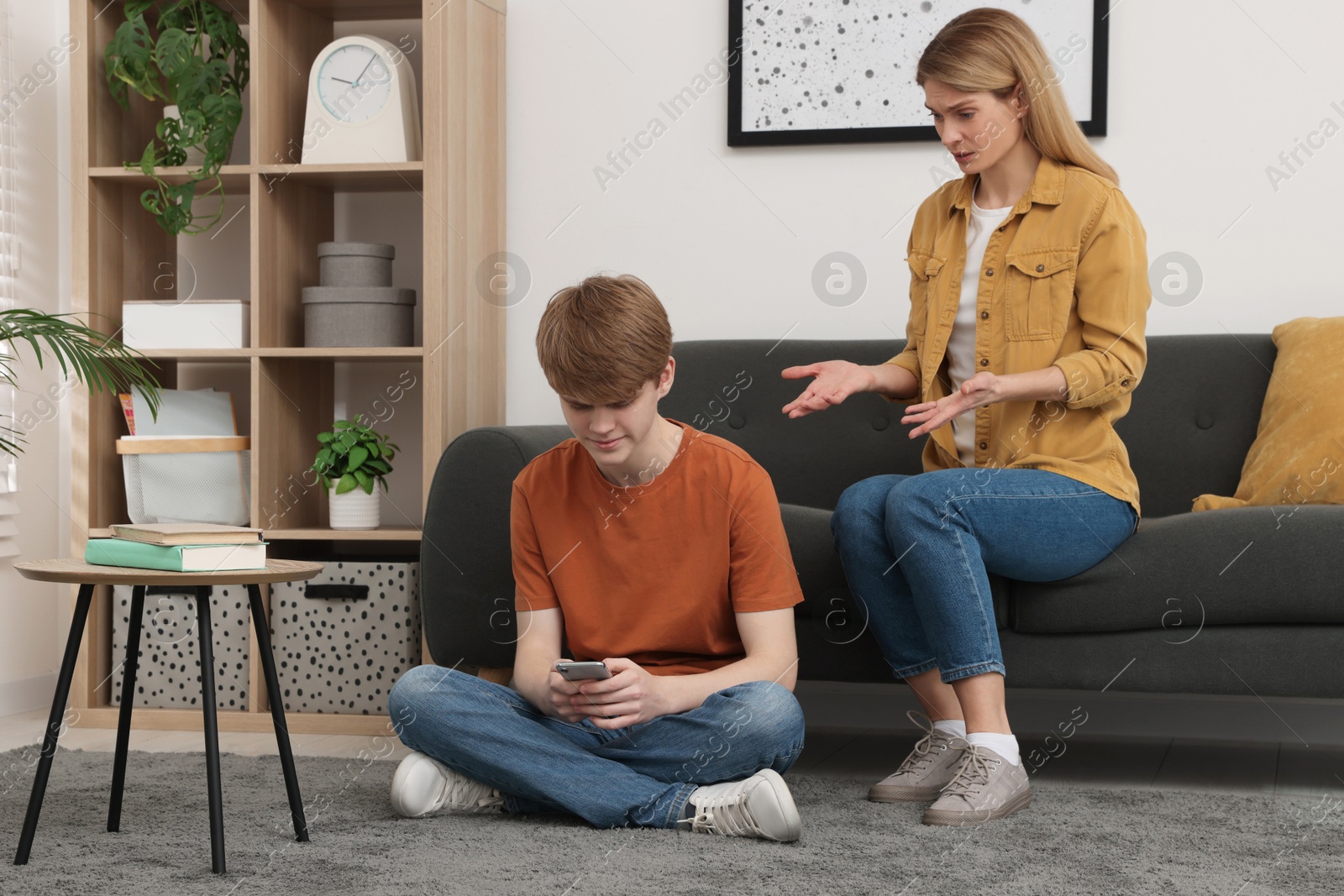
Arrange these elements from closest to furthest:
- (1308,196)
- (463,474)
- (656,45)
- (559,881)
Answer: (559,881)
(463,474)
(1308,196)
(656,45)

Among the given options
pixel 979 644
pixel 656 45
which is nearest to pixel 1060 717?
pixel 979 644

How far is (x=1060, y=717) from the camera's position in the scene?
262 cm

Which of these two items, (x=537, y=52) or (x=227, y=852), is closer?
(x=227, y=852)

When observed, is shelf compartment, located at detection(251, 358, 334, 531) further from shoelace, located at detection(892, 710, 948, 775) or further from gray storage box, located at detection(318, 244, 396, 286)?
shoelace, located at detection(892, 710, 948, 775)

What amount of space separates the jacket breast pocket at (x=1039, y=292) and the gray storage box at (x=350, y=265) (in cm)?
137

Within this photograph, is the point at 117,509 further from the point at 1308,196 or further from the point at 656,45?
the point at 1308,196

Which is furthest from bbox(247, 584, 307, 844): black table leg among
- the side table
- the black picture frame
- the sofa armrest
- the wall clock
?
the black picture frame

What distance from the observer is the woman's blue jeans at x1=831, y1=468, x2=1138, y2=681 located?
173 cm

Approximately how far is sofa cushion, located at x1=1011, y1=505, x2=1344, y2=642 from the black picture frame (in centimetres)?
108

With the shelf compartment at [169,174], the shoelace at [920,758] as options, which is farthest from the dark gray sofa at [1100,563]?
the shelf compartment at [169,174]

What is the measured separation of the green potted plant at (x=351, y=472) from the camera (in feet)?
8.43

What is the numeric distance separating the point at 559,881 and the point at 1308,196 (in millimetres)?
2064

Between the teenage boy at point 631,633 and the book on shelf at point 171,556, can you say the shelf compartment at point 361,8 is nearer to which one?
the teenage boy at point 631,633

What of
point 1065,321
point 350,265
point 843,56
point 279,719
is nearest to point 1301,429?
point 1065,321
